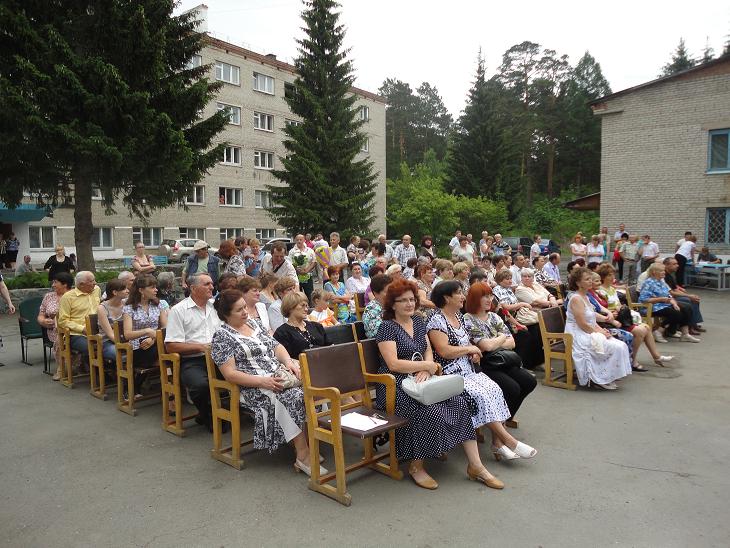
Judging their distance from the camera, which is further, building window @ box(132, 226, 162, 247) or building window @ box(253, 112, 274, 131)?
building window @ box(253, 112, 274, 131)

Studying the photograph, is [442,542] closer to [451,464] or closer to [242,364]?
[451,464]

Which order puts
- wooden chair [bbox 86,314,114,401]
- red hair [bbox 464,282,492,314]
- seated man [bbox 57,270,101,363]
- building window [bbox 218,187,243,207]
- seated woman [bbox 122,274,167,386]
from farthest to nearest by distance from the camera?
building window [bbox 218,187,243,207] < seated man [bbox 57,270,101,363] < wooden chair [bbox 86,314,114,401] < seated woman [bbox 122,274,167,386] < red hair [bbox 464,282,492,314]

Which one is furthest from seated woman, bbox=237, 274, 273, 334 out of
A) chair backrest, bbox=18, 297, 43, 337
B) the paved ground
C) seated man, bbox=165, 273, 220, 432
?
chair backrest, bbox=18, 297, 43, 337

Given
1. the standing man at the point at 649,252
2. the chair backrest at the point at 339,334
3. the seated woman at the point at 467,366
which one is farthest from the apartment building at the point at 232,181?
the seated woman at the point at 467,366

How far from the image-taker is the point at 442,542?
3.30 metres

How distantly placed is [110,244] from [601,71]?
4898 centimetres

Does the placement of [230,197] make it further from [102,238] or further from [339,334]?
[339,334]

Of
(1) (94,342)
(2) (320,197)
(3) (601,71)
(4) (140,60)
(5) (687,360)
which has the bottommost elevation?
(5) (687,360)

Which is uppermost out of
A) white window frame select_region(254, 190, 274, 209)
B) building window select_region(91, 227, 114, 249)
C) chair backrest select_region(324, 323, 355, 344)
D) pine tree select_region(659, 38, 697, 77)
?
pine tree select_region(659, 38, 697, 77)

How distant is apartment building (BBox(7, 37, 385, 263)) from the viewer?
1331 inches

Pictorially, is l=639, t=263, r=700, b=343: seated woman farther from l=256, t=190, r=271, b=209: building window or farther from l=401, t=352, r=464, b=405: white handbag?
l=256, t=190, r=271, b=209: building window

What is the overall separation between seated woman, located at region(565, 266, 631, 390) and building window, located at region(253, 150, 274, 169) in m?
35.9

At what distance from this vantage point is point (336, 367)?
437 centimetres

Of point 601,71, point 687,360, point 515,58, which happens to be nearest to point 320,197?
point 687,360
